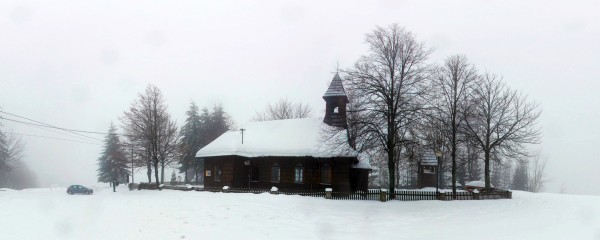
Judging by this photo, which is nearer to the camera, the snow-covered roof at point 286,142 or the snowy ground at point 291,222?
the snowy ground at point 291,222

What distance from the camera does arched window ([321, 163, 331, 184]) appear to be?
118 ft

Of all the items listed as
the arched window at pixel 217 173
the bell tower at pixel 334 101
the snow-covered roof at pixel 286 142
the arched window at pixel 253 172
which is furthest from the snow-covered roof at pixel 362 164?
the arched window at pixel 217 173

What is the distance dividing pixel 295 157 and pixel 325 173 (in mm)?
2953

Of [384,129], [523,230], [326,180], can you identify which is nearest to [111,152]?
[326,180]

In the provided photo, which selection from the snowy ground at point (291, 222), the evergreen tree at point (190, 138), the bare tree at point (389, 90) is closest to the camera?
the snowy ground at point (291, 222)

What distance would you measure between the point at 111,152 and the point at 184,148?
18.0 m

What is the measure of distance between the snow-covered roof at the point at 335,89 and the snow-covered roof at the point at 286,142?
2823mm

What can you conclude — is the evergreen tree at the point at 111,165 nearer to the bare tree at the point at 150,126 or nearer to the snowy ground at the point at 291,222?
the bare tree at the point at 150,126

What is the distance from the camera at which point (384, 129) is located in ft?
106

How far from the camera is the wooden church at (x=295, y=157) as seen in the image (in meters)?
35.8

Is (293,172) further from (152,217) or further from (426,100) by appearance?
(152,217)

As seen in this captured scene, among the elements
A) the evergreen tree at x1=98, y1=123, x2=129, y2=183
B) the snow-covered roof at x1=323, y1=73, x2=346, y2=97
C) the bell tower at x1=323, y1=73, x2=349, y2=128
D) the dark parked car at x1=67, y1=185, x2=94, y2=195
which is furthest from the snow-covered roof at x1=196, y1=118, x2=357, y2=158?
the evergreen tree at x1=98, y1=123, x2=129, y2=183

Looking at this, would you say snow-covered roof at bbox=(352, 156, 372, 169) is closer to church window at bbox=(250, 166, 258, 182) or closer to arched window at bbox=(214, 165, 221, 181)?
church window at bbox=(250, 166, 258, 182)

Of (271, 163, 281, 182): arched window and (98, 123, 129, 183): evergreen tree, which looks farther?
(98, 123, 129, 183): evergreen tree
